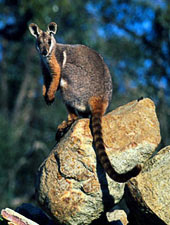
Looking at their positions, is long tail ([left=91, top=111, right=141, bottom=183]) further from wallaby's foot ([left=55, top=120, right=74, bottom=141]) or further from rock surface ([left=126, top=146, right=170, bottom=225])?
wallaby's foot ([left=55, top=120, right=74, bottom=141])

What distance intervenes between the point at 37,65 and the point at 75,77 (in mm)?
20479

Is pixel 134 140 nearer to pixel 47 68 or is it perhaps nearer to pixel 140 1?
pixel 47 68

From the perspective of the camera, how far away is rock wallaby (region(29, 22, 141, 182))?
25.5 ft

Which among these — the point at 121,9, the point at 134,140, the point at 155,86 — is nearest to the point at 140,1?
the point at 121,9

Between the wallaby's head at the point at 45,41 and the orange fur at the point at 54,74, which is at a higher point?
the wallaby's head at the point at 45,41

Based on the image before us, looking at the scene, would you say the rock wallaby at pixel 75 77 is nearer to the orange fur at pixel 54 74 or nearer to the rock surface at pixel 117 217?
the orange fur at pixel 54 74

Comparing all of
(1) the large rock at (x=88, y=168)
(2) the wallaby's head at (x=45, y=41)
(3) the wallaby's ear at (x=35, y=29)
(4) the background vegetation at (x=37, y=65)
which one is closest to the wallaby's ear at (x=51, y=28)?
(2) the wallaby's head at (x=45, y=41)

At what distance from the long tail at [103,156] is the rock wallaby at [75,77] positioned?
0.64m

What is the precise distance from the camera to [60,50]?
27.3ft

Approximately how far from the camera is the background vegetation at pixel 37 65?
58.2 ft

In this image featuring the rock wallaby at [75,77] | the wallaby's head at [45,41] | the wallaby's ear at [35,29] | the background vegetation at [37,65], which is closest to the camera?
the rock wallaby at [75,77]

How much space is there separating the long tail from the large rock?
17 centimetres

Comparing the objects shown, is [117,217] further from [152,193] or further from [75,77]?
[75,77]

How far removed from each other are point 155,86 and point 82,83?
12.3 m
